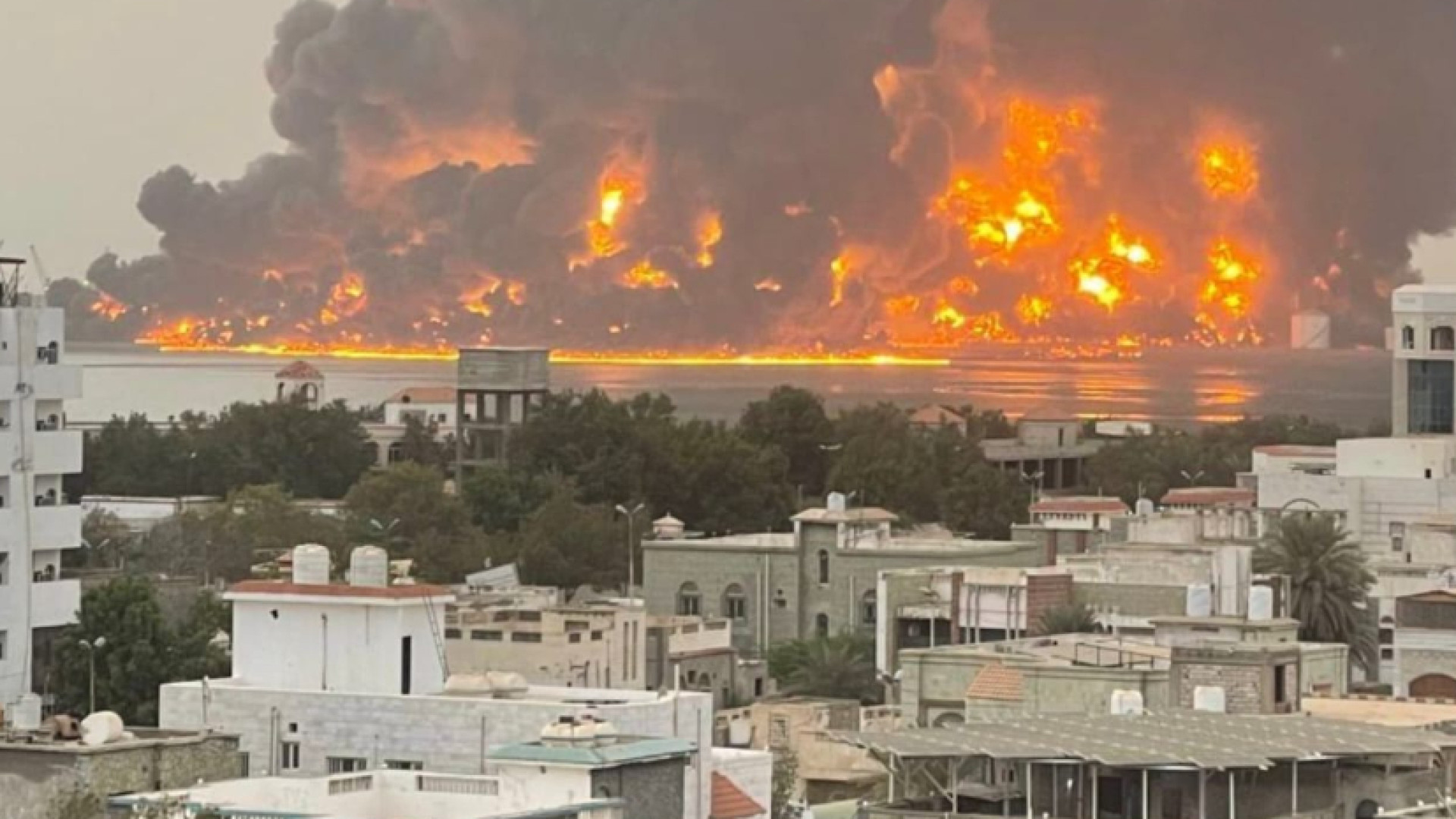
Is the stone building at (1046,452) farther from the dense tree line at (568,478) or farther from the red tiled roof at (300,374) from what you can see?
the red tiled roof at (300,374)

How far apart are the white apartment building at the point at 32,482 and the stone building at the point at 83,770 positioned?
79.2ft

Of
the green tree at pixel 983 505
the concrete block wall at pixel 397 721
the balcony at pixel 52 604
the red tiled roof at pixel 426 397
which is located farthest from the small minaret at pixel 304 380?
the concrete block wall at pixel 397 721

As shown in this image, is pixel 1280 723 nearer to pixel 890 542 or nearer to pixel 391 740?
pixel 391 740

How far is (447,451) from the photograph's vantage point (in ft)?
392

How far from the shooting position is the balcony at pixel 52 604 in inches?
2056

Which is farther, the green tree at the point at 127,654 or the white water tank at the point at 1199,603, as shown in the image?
the green tree at the point at 127,654

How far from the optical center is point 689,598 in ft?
205

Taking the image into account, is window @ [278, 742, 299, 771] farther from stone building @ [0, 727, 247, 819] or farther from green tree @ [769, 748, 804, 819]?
green tree @ [769, 748, 804, 819]

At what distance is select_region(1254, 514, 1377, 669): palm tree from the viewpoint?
155 ft

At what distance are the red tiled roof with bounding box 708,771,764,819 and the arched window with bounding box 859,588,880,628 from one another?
3017 cm

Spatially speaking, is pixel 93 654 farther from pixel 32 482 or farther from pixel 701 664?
pixel 701 664

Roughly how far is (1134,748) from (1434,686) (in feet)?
46.8

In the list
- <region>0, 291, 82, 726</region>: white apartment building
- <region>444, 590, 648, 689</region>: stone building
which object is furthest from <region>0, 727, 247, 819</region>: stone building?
<region>0, 291, 82, 726</region>: white apartment building

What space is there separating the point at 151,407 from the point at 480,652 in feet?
503
